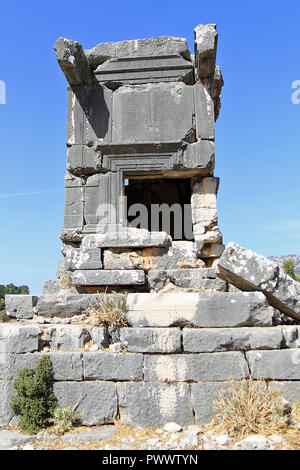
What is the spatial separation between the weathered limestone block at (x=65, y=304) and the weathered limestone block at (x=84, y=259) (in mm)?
419

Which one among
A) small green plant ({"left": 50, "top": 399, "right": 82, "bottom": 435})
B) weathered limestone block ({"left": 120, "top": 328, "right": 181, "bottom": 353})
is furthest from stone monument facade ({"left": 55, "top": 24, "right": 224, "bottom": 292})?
small green plant ({"left": 50, "top": 399, "right": 82, "bottom": 435})

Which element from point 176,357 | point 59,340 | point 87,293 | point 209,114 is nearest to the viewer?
point 176,357

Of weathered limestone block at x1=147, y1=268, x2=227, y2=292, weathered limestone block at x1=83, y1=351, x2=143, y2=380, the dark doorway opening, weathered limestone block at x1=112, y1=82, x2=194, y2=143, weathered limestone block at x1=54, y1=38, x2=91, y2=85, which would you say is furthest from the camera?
the dark doorway opening

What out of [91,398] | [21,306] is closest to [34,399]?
[91,398]

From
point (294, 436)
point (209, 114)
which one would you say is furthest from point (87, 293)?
point (209, 114)

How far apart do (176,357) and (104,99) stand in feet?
19.4

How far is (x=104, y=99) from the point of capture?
8.25 meters

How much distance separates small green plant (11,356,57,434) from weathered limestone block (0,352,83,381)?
11 centimetres

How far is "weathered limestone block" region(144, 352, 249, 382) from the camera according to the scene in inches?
164

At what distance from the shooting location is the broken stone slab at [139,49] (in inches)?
320

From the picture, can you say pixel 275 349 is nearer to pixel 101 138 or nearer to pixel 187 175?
pixel 187 175

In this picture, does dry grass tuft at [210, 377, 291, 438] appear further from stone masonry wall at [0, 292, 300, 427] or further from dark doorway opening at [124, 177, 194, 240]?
dark doorway opening at [124, 177, 194, 240]

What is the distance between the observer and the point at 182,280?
550 centimetres

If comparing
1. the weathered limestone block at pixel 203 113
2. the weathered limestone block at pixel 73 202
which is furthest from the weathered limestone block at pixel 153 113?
the weathered limestone block at pixel 73 202
